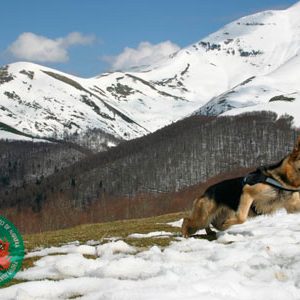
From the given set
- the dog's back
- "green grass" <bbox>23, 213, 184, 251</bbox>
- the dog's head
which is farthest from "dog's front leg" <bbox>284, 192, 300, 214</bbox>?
"green grass" <bbox>23, 213, 184, 251</bbox>

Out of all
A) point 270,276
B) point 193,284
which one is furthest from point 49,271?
point 270,276

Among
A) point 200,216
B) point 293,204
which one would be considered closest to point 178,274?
point 293,204

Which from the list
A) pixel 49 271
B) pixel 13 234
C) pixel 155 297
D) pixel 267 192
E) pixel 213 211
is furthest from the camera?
pixel 213 211

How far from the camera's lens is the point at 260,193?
1463 cm

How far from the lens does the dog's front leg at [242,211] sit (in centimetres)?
1468

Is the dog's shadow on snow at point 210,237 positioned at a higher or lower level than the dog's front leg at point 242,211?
lower

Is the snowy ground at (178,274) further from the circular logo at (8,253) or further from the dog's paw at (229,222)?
the dog's paw at (229,222)

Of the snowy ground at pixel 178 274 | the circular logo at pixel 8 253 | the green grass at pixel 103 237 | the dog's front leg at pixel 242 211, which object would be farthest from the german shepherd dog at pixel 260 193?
the circular logo at pixel 8 253

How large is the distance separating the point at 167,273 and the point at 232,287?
1276mm

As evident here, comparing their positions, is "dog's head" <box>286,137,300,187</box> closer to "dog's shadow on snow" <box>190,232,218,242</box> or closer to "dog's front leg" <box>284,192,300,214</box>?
"dog's front leg" <box>284,192,300,214</box>

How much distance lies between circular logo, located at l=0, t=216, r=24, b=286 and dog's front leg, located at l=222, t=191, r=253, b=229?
5.71 meters

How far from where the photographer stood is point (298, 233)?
14008 millimetres

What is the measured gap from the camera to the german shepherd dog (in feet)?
47.5

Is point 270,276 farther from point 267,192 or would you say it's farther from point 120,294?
point 267,192
